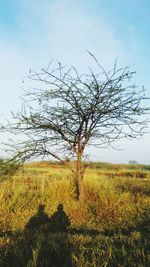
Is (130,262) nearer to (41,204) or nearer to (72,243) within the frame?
(72,243)

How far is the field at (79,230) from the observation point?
20.5ft

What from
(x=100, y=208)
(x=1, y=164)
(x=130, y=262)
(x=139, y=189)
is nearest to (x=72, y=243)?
(x=130, y=262)

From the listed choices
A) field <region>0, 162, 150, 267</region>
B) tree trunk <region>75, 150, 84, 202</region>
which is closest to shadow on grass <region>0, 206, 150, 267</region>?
field <region>0, 162, 150, 267</region>

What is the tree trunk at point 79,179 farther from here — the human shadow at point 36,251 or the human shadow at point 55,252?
the human shadow at point 55,252

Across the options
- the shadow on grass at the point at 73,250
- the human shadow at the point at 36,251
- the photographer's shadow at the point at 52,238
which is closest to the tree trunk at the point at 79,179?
the photographer's shadow at the point at 52,238

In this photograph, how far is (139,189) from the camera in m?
15.4

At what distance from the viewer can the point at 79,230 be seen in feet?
28.6

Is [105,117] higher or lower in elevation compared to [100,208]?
higher

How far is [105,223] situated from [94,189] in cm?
280

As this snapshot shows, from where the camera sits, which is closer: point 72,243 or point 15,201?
point 72,243

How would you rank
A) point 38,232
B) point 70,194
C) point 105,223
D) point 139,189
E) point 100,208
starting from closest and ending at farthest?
point 38,232, point 105,223, point 100,208, point 70,194, point 139,189

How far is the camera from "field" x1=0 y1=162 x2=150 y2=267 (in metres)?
6.24

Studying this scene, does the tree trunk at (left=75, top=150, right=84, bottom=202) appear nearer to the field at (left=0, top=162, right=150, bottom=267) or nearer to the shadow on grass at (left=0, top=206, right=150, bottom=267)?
the field at (left=0, top=162, right=150, bottom=267)

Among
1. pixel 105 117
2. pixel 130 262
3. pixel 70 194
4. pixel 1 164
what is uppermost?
pixel 105 117
